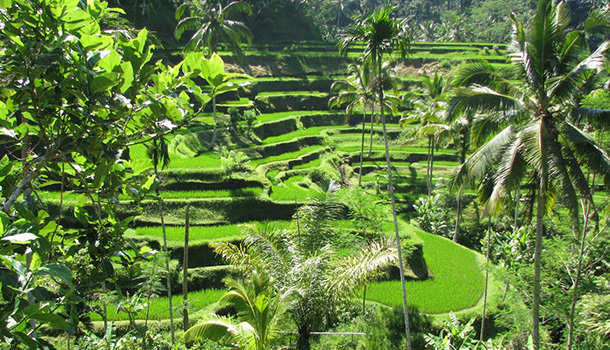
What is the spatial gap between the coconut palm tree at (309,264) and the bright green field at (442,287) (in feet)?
10.9

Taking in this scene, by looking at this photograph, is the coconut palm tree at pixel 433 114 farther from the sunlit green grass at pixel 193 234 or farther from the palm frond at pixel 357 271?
the palm frond at pixel 357 271

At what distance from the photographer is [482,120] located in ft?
26.4

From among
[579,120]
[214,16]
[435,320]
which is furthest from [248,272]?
[214,16]

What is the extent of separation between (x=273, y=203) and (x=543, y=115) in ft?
31.4

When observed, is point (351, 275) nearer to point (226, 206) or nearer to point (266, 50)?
point (226, 206)

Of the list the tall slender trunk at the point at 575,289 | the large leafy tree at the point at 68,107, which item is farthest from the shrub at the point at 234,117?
the large leafy tree at the point at 68,107

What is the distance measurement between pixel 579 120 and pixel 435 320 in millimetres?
6178

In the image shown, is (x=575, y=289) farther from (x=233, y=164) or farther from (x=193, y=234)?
(x=233, y=164)

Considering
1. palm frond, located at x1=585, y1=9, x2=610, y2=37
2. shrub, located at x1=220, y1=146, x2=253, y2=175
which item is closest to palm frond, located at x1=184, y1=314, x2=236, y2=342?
palm frond, located at x1=585, y1=9, x2=610, y2=37

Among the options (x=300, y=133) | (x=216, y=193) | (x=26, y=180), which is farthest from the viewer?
(x=300, y=133)

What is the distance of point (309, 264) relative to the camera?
809 centimetres

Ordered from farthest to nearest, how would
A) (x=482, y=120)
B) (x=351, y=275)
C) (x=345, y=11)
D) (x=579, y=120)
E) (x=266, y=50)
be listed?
1. (x=345, y=11)
2. (x=266, y=50)
3. (x=351, y=275)
4. (x=482, y=120)
5. (x=579, y=120)

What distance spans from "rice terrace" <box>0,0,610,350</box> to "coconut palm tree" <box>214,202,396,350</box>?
0.15 ft

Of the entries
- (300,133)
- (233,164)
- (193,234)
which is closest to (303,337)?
(193,234)
